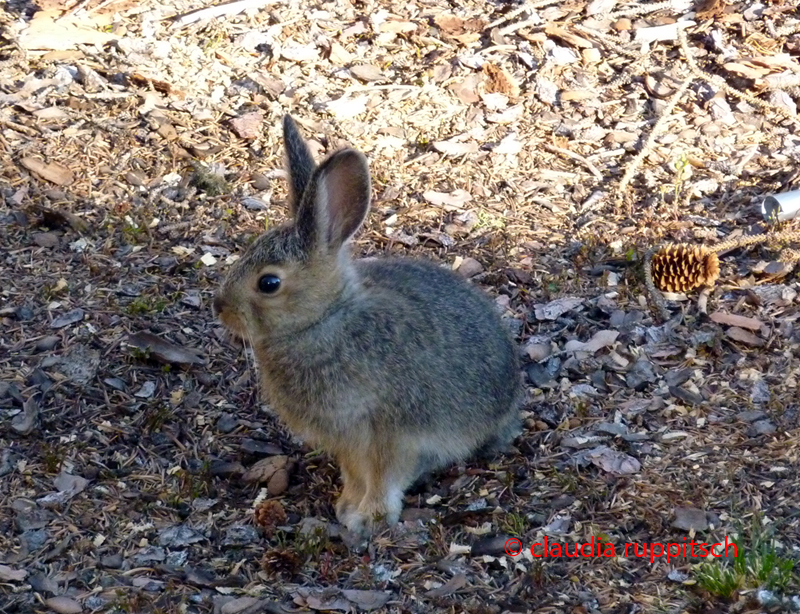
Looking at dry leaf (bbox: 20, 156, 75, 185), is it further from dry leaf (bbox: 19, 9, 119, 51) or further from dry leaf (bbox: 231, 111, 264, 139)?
dry leaf (bbox: 19, 9, 119, 51)

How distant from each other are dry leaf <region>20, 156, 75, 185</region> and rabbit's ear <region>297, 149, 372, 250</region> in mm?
2991

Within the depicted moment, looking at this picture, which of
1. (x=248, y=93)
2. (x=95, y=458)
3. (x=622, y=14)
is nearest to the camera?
(x=95, y=458)

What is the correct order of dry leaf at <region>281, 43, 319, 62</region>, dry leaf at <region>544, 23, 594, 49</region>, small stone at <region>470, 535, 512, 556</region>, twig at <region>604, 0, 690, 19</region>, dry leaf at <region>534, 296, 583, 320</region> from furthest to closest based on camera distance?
1. twig at <region>604, 0, 690, 19</region>
2. dry leaf at <region>544, 23, 594, 49</region>
3. dry leaf at <region>281, 43, 319, 62</region>
4. dry leaf at <region>534, 296, 583, 320</region>
5. small stone at <region>470, 535, 512, 556</region>

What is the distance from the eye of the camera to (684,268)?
22.8ft

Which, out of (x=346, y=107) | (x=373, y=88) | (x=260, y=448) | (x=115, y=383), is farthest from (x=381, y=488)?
(x=373, y=88)

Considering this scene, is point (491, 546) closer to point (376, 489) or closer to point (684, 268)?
point (376, 489)

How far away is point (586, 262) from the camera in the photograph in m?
7.43

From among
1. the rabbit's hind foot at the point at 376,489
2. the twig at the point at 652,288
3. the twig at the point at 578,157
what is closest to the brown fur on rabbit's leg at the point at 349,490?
the rabbit's hind foot at the point at 376,489

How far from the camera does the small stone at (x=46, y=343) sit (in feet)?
21.1

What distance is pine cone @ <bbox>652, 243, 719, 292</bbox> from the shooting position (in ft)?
22.7

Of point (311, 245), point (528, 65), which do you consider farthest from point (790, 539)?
point (528, 65)

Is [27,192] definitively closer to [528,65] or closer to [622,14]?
[528,65]

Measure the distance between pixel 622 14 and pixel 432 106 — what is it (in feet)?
6.99

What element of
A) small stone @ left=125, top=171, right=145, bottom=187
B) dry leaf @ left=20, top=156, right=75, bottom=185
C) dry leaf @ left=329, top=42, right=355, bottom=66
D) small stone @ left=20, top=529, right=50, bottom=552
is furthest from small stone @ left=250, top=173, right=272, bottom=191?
small stone @ left=20, top=529, right=50, bottom=552
